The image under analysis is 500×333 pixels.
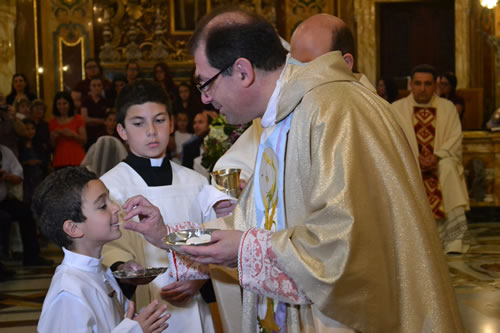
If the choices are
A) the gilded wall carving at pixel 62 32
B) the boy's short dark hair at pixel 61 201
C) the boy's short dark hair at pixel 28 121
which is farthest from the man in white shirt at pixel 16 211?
the gilded wall carving at pixel 62 32

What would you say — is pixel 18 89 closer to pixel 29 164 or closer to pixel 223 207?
pixel 29 164

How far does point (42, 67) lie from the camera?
14.3m

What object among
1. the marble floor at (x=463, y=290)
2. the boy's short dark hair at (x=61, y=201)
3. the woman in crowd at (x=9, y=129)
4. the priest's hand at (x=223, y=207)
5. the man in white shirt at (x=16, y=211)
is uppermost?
the woman in crowd at (x=9, y=129)

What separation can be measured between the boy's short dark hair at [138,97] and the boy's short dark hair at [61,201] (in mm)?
525

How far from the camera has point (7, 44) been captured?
13539mm

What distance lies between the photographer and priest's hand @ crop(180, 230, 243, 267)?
7.11 ft

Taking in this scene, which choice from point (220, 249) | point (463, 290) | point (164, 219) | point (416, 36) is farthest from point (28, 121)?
point (416, 36)

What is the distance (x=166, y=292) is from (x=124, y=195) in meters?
0.48

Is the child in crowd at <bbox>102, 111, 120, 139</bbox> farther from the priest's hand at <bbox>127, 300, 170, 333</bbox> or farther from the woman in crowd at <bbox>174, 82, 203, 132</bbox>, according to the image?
the priest's hand at <bbox>127, 300, 170, 333</bbox>

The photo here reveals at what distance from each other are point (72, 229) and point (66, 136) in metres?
7.04

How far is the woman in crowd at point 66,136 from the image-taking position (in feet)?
31.2

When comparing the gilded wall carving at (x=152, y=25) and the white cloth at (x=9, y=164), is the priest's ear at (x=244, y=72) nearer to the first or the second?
the white cloth at (x=9, y=164)

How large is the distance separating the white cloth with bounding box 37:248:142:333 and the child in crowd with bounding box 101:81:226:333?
0.36 metres

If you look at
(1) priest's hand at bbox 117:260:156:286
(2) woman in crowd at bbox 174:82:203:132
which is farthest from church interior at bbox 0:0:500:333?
(1) priest's hand at bbox 117:260:156:286
